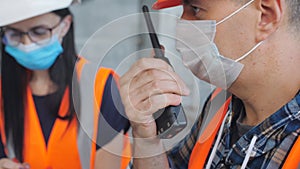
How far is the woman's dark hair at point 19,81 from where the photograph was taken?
5.40ft

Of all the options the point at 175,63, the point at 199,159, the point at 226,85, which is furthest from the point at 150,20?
the point at 199,159

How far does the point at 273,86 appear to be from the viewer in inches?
42.0

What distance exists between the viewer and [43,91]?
1.68 metres

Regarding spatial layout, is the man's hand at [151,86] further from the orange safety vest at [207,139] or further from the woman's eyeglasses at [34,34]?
the woman's eyeglasses at [34,34]

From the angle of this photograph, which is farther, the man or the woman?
the woman

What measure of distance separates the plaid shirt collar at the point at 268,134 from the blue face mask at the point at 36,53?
712 mm

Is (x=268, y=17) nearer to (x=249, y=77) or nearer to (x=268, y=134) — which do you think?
(x=249, y=77)

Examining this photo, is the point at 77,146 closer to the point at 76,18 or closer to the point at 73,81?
the point at 73,81

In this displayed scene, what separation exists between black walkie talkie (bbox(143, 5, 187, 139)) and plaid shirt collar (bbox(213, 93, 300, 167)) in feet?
0.41

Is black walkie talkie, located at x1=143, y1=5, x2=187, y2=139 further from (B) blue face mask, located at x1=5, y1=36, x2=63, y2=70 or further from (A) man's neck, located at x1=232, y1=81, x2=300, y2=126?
(B) blue face mask, located at x1=5, y1=36, x2=63, y2=70

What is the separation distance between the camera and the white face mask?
110cm

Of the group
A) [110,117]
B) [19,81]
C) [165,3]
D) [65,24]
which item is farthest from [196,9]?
[19,81]

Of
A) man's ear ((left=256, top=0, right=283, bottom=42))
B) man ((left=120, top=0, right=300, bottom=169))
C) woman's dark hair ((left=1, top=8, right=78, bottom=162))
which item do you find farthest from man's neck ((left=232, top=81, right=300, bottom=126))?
woman's dark hair ((left=1, top=8, right=78, bottom=162))

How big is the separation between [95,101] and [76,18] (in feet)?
2.92
